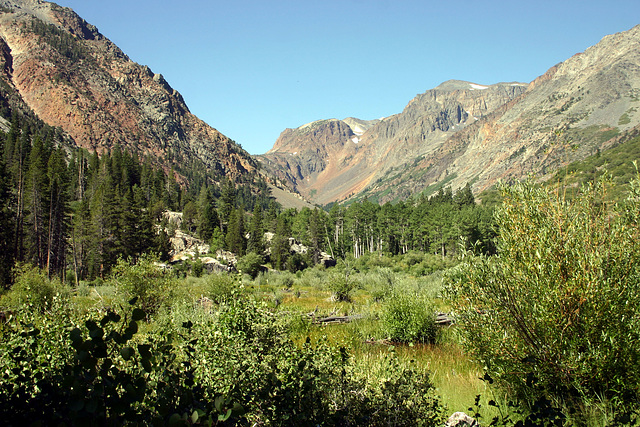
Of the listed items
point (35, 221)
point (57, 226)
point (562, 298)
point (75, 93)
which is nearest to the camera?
point (562, 298)

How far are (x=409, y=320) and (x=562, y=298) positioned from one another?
7.73m

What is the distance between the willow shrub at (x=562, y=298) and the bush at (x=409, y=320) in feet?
18.8

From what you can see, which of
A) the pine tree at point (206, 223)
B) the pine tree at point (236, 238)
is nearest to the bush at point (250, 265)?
the pine tree at point (236, 238)

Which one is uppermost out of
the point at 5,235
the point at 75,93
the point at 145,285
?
the point at 75,93

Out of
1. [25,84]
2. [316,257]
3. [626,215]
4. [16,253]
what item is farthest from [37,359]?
[25,84]

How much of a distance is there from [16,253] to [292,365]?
4517cm

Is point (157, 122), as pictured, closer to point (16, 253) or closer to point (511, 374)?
point (16, 253)

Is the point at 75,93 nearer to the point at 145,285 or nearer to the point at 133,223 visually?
the point at 133,223

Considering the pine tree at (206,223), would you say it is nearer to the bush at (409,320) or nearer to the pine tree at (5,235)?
the pine tree at (5,235)

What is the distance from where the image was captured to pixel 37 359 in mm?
4219

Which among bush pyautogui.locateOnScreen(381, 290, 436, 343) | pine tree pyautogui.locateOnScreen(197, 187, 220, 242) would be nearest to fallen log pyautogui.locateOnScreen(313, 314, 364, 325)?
bush pyautogui.locateOnScreen(381, 290, 436, 343)

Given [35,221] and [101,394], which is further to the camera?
[35,221]

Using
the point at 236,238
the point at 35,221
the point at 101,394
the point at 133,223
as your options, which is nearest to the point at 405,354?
the point at 101,394

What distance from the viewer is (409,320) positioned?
13.4m
